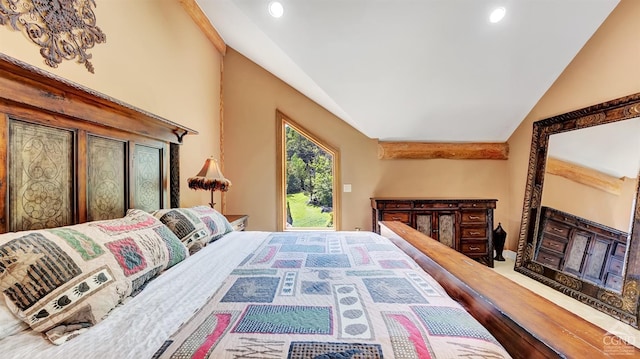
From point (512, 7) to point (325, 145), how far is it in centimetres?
241

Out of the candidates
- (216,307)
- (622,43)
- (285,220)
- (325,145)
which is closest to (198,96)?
(325,145)

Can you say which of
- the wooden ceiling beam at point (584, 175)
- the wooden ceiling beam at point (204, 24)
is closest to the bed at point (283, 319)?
the wooden ceiling beam at point (584, 175)

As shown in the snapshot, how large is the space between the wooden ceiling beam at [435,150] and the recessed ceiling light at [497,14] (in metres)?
1.73

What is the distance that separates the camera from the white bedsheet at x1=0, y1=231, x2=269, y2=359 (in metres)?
0.65

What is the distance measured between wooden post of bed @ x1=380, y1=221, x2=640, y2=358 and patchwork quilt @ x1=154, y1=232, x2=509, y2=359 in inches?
2.8

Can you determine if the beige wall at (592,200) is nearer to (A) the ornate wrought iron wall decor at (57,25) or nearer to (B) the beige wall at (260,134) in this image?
(B) the beige wall at (260,134)

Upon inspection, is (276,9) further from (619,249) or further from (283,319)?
Result: (619,249)

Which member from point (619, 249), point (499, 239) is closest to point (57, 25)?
point (619, 249)

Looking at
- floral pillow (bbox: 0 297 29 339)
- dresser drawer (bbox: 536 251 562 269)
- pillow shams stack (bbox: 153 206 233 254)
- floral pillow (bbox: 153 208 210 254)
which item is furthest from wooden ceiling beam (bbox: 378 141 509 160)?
floral pillow (bbox: 0 297 29 339)

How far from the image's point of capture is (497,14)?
222 cm

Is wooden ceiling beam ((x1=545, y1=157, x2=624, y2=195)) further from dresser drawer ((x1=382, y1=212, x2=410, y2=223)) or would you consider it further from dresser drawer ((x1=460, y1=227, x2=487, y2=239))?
dresser drawer ((x1=382, y1=212, x2=410, y2=223))

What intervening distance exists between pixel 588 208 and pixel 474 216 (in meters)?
1.05

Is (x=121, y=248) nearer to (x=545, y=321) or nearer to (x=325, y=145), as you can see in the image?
(x=545, y=321)

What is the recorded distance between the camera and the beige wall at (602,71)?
7.47ft
